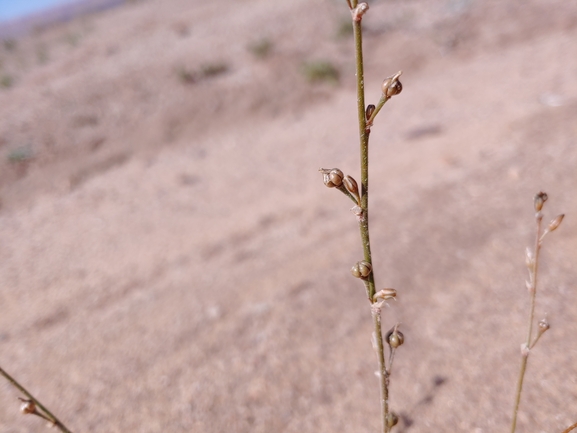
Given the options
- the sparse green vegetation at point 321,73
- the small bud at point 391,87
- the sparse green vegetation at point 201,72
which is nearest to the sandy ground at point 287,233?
the sparse green vegetation at point 201,72

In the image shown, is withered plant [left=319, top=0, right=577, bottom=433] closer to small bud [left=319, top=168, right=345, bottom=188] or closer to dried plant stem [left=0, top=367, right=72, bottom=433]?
small bud [left=319, top=168, right=345, bottom=188]

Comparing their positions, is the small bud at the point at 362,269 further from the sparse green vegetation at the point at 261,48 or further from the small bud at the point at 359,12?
the sparse green vegetation at the point at 261,48

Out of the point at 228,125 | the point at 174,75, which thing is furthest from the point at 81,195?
the point at 174,75

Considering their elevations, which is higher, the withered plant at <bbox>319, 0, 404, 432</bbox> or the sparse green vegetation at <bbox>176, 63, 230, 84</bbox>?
the sparse green vegetation at <bbox>176, 63, 230, 84</bbox>

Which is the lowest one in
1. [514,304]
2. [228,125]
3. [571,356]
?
[571,356]

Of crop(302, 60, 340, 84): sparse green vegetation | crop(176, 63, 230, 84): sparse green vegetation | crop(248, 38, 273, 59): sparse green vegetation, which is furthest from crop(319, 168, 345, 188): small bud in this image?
crop(248, 38, 273, 59): sparse green vegetation

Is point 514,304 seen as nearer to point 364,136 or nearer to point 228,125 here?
point 364,136
